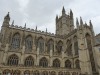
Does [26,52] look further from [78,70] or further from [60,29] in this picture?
[60,29]

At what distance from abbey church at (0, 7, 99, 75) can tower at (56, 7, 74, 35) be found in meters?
12.0

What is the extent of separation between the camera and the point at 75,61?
121ft

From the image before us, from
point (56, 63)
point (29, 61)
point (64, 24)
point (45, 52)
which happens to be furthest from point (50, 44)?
point (64, 24)

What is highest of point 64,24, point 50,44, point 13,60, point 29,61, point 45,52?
point 64,24

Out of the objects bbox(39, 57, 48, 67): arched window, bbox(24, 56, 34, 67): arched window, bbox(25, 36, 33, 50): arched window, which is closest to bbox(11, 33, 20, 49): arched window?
bbox(25, 36, 33, 50): arched window

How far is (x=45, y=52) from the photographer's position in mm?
36688

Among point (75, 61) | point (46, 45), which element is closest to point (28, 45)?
point (46, 45)

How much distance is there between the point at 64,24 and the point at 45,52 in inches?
1004

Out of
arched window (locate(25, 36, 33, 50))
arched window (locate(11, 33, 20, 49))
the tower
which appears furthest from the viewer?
the tower

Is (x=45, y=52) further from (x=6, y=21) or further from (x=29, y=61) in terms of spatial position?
(x=6, y=21)

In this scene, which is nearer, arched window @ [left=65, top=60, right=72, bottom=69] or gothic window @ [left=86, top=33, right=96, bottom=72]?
gothic window @ [left=86, top=33, right=96, bottom=72]

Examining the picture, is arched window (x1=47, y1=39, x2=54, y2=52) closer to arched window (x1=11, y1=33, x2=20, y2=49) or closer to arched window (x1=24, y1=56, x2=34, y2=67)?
arched window (x1=24, y1=56, x2=34, y2=67)

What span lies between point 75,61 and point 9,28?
78.0 ft

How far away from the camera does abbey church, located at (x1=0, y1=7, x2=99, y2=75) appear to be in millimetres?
29078
